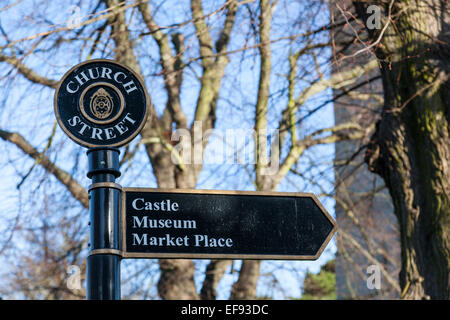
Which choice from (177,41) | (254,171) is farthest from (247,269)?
(177,41)

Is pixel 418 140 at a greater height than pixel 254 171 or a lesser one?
lesser

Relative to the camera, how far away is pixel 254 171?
9320 mm

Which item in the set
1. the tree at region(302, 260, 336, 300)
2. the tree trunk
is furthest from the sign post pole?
the tree at region(302, 260, 336, 300)

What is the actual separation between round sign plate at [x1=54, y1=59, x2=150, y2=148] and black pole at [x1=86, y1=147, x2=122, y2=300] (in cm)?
6

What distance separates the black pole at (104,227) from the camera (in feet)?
7.86

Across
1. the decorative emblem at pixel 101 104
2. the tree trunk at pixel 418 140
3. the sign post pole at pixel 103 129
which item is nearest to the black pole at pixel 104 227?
the sign post pole at pixel 103 129

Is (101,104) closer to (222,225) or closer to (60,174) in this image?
(222,225)
